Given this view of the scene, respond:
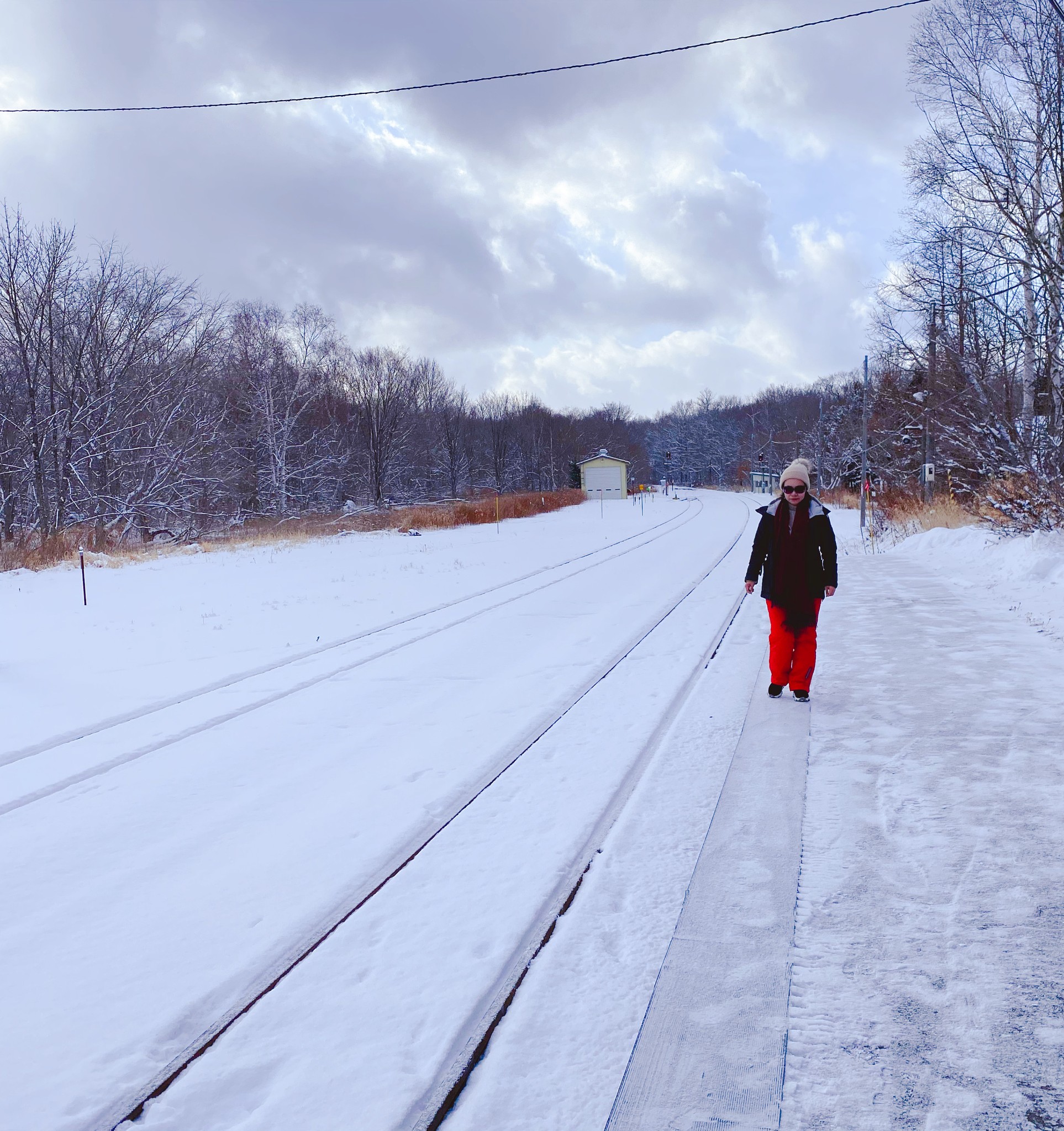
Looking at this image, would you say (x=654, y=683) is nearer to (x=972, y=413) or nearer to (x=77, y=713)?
(x=77, y=713)

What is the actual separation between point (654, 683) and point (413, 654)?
2.68 meters

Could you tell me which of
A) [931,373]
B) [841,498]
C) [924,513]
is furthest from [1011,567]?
[841,498]

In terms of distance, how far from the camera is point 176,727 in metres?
5.98

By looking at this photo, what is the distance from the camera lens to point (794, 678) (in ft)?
20.5

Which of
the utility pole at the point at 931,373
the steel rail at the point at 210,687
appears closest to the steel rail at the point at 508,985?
the steel rail at the point at 210,687

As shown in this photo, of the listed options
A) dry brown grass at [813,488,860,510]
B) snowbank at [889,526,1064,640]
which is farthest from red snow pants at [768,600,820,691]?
dry brown grass at [813,488,860,510]

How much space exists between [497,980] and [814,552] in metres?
4.59

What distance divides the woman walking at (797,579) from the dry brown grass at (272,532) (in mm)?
17122

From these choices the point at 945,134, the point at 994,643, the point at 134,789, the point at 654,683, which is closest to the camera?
the point at 134,789

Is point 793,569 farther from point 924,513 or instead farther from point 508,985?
point 924,513

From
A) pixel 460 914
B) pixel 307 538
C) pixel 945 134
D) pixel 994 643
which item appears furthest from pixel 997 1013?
pixel 307 538

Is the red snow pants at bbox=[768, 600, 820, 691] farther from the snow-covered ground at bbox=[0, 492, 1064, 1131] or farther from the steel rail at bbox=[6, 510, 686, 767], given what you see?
the steel rail at bbox=[6, 510, 686, 767]

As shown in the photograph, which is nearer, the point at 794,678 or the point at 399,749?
the point at 399,749

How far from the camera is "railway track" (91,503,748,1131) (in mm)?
2262
